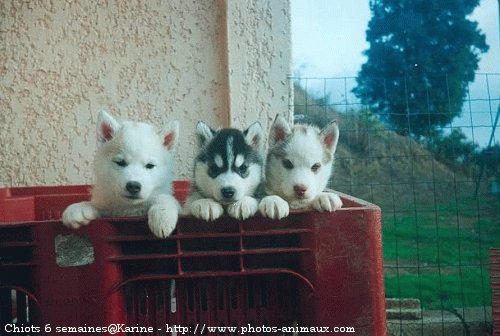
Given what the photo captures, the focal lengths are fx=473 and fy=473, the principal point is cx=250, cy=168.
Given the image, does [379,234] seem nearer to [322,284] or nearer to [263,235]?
[322,284]

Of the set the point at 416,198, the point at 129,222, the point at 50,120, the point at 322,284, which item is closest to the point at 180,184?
the point at 50,120

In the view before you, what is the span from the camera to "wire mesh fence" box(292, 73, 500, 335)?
3729 mm

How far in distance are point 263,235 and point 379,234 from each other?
0.36 m

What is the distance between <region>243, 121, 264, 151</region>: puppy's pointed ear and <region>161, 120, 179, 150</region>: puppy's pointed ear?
32cm

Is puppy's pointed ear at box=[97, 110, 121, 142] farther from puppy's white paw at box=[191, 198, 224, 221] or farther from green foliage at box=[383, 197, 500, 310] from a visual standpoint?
green foliage at box=[383, 197, 500, 310]

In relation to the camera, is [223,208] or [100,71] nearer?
[223,208]

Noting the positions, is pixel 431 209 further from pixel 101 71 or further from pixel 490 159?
pixel 101 71

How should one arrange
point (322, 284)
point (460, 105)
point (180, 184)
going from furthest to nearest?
point (460, 105) < point (180, 184) < point (322, 284)

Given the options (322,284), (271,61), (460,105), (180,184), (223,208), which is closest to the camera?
(322,284)

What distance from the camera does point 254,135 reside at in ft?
6.98

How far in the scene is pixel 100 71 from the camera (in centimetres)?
310

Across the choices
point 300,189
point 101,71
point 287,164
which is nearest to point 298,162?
point 287,164

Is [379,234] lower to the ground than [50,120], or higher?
lower

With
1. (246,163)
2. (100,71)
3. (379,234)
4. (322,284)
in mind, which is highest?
(100,71)
